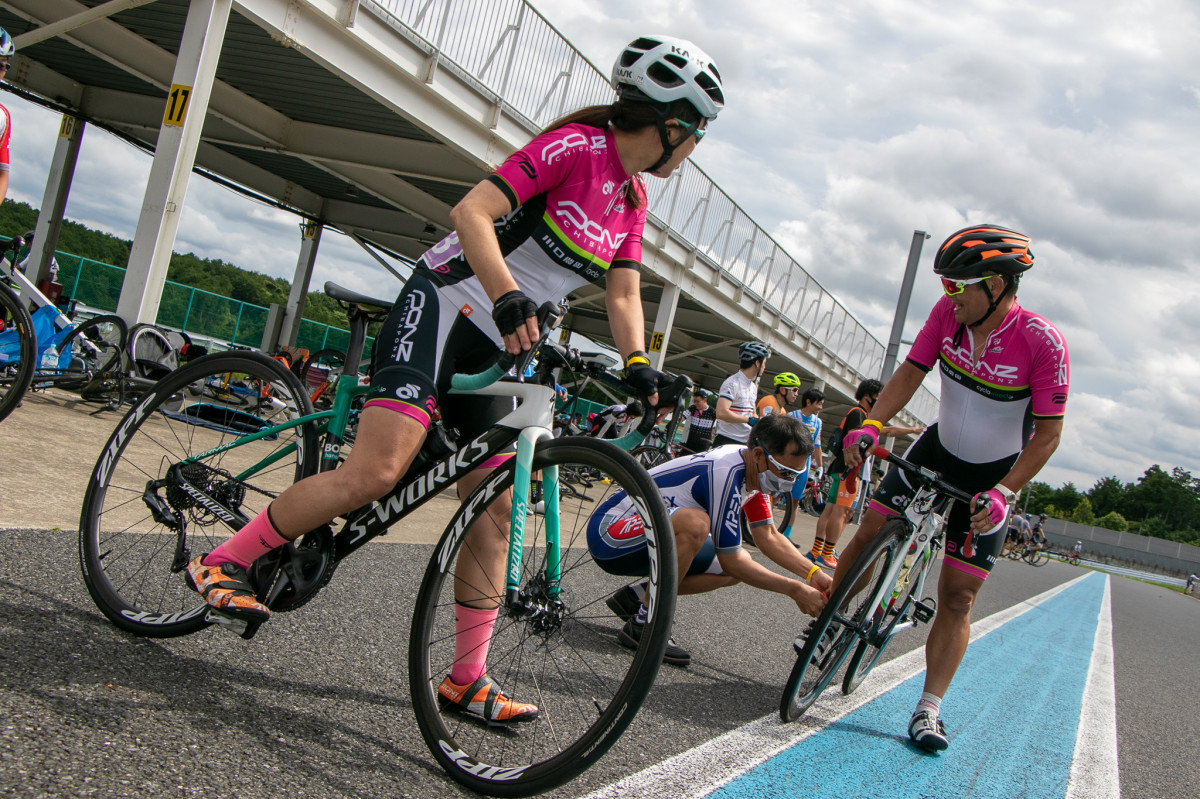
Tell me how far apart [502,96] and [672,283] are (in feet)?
21.7

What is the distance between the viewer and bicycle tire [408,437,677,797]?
1764 millimetres

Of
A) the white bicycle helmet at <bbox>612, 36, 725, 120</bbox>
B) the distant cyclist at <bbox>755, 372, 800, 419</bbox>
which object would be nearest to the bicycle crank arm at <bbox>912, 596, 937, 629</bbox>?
the white bicycle helmet at <bbox>612, 36, 725, 120</bbox>

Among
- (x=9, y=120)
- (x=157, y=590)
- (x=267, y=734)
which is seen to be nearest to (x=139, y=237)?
(x=9, y=120)

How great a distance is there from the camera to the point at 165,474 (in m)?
2.81

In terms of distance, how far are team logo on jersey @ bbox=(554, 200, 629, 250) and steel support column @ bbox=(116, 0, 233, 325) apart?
7252 mm

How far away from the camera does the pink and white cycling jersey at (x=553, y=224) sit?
7.47 ft

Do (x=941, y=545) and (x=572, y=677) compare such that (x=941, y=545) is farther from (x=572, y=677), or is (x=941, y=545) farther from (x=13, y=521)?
(x=13, y=521)

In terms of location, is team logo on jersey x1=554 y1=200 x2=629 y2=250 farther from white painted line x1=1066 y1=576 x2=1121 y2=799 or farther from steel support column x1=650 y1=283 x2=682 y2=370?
steel support column x1=650 y1=283 x2=682 y2=370

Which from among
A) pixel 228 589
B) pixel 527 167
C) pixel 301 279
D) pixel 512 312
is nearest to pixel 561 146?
pixel 527 167

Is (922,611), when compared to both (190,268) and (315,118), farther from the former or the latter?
(190,268)

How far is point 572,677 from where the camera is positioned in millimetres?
3031

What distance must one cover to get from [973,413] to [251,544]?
2.92 metres

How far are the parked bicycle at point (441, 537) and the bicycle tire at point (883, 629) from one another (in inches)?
46.4

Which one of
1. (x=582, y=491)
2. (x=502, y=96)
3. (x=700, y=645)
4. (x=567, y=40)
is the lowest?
(x=700, y=645)
